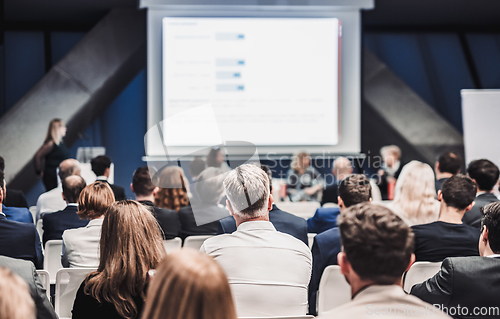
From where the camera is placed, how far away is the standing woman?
546cm

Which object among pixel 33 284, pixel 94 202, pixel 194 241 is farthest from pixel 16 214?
pixel 33 284

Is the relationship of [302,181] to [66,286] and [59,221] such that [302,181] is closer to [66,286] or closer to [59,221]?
[59,221]

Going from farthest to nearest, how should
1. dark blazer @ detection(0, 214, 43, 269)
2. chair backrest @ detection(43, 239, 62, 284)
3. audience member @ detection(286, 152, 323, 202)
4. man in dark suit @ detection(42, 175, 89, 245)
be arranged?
audience member @ detection(286, 152, 323, 202) → man in dark suit @ detection(42, 175, 89, 245) → chair backrest @ detection(43, 239, 62, 284) → dark blazer @ detection(0, 214, 43, 269)

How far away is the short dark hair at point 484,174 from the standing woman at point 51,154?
462 centimetres

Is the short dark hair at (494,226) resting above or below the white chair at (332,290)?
above

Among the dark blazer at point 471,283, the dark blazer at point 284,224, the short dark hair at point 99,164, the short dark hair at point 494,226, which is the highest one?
the short dark hair at point 99,164

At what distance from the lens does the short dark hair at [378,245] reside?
1.10 m

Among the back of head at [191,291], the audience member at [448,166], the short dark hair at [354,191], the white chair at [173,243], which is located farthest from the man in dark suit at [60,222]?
the audience member at [448,166]

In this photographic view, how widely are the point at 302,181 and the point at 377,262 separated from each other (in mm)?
5068

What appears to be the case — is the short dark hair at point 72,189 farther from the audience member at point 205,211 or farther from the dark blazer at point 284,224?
the dark blazer at point 284,224

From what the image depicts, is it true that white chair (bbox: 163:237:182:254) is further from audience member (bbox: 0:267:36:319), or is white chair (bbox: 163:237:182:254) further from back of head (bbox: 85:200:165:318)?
audience member (bbox: 0:267:36:319)

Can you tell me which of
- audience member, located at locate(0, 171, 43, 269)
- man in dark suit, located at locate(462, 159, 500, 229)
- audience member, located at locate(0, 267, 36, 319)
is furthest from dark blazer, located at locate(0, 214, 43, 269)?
man in dark suit, located at locate(462, 159, 500, 229)

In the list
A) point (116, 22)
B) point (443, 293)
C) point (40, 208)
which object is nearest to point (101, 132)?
point (116, 22)

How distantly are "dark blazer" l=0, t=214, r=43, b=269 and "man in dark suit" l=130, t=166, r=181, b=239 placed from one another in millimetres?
868
